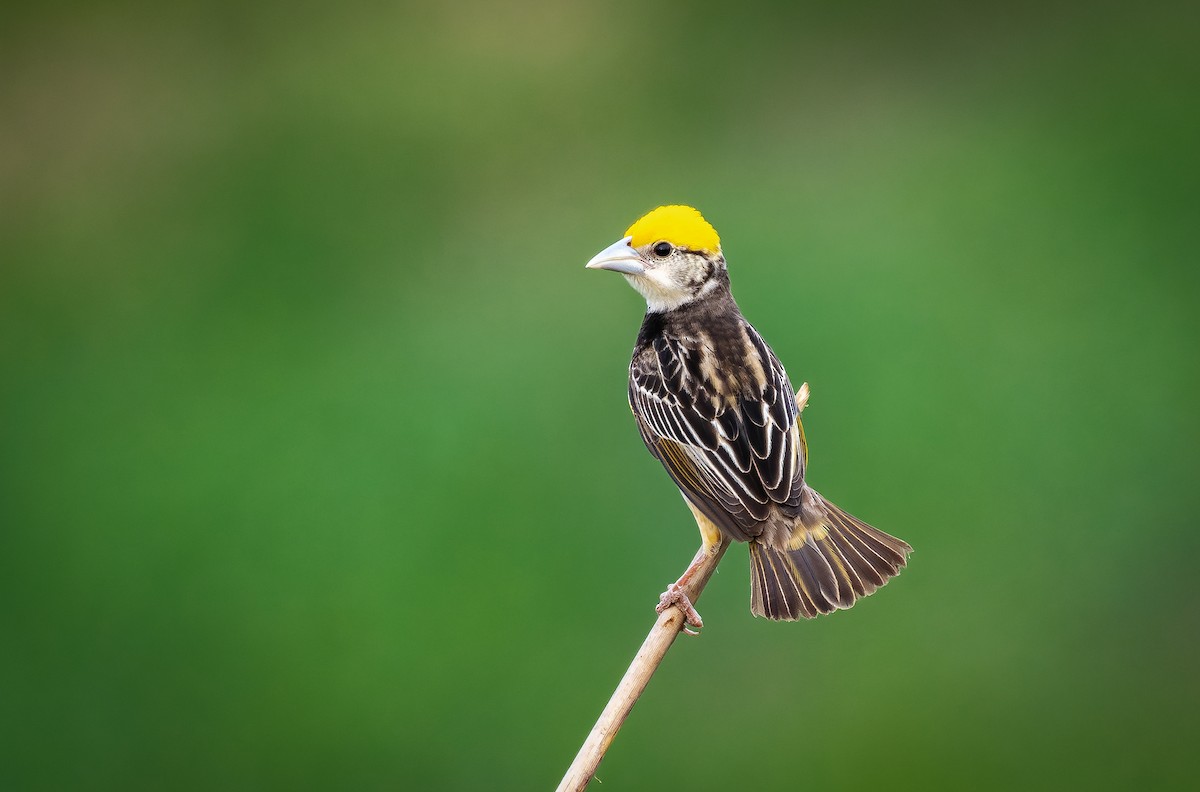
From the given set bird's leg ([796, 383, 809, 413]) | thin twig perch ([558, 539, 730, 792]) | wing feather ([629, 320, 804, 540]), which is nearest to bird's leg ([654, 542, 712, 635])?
thin twig perch ([558, 539, 730, 792])

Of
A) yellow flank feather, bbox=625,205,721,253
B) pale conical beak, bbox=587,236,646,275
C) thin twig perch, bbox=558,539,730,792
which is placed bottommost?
thin twig perch, bbox=558,539,730,792

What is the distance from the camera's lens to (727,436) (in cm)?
379

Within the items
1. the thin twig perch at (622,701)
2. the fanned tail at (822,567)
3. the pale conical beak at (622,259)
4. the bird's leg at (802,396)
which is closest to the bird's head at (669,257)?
the pale conical beak at (622,259)

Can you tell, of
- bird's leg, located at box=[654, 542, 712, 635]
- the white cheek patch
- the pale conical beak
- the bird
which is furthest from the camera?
the white cheek patch

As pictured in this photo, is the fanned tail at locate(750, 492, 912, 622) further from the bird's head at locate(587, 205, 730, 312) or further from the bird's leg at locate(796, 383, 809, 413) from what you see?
the bird's head at locate(587, 205, 730, 312)

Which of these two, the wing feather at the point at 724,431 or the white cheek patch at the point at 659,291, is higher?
the white cheek patch at the point at 659,291

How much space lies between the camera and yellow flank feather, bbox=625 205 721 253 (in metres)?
3.93

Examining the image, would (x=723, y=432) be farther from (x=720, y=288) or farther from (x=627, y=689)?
(x=627, y=689)

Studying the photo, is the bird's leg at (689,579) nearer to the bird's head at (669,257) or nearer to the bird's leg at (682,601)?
the bird's leg at (682,601)

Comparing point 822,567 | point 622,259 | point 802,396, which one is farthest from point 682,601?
point 622,259

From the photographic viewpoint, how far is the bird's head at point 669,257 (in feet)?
12.9

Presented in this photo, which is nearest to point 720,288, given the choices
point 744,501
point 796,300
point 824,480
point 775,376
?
point 775,376

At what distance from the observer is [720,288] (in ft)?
14.1

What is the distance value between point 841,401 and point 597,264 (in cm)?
293
